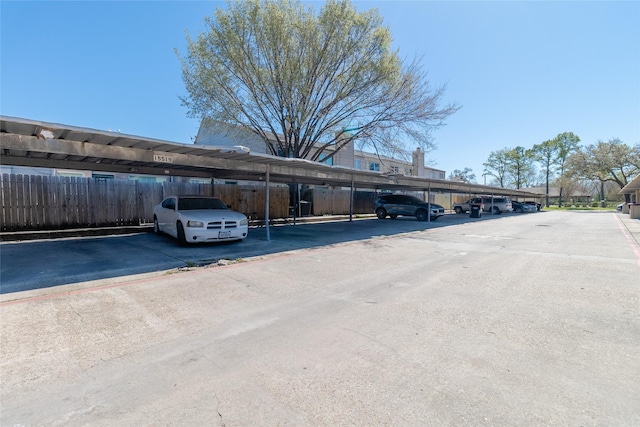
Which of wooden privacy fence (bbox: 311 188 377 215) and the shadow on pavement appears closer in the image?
the shadow on pavement

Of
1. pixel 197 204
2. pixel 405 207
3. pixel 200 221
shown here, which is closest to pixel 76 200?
pixel 197 204

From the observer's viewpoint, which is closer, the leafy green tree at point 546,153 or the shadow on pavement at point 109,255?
the shadow on pavement at point 109,255

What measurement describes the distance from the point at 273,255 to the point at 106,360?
5406 millimetres

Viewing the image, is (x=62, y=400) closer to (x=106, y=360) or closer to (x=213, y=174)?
(x=106, y=360)

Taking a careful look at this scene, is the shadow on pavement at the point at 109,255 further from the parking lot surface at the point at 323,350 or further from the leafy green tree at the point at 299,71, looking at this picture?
the leafy green tree at the point at 299,71

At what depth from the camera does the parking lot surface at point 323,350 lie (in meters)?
2.33

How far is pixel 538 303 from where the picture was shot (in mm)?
4793

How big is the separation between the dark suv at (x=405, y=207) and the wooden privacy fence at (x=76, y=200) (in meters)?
11.6

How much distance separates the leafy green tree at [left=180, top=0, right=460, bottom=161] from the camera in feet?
51.6

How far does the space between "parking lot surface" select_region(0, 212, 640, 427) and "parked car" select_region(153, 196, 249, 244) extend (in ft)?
8.88

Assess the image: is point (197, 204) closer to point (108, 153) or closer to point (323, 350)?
point (108, 153)

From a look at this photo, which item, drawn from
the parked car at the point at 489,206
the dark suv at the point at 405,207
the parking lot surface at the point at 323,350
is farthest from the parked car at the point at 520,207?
the parking lot surface at the point at 323,350

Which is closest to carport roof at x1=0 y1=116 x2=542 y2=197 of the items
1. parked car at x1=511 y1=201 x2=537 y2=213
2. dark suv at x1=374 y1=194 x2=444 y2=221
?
dark suv at x1=374 y1=194 x2=444 y2=221

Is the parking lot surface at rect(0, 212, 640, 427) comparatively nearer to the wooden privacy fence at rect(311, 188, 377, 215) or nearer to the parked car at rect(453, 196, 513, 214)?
the wooden privacy fence at rect(311, 188, 377, 215)
